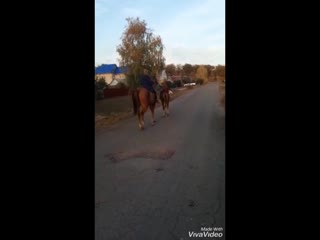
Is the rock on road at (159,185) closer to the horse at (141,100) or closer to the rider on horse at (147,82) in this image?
the horse at (141,100)

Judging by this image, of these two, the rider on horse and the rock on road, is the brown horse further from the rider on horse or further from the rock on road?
the rock on road


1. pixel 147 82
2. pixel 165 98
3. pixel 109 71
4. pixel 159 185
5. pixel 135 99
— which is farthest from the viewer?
pixel 165 98

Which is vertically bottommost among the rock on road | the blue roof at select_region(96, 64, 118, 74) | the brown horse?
the rock on road

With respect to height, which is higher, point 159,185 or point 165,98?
point 165,98

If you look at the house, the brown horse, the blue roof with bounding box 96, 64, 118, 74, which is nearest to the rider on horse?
the brown horse

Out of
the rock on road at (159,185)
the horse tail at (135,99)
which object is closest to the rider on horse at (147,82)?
the horse tail at (135,99)

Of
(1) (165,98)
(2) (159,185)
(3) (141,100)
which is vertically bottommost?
(2) (159,185)

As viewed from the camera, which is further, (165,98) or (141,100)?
(165,98)

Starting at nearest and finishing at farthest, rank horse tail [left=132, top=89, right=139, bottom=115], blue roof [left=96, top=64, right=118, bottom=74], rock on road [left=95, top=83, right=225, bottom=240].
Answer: rock on road [left=95, top=83, right=225, bottom=240]
blue roof [left=96, top=64, right=118, bottom=74]
horse tail [left=132, top=89, right=139, bottom=115]

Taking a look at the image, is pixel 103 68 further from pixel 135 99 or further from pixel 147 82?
pixel 135 99

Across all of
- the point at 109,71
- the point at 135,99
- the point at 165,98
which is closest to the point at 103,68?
the point at 109,71
